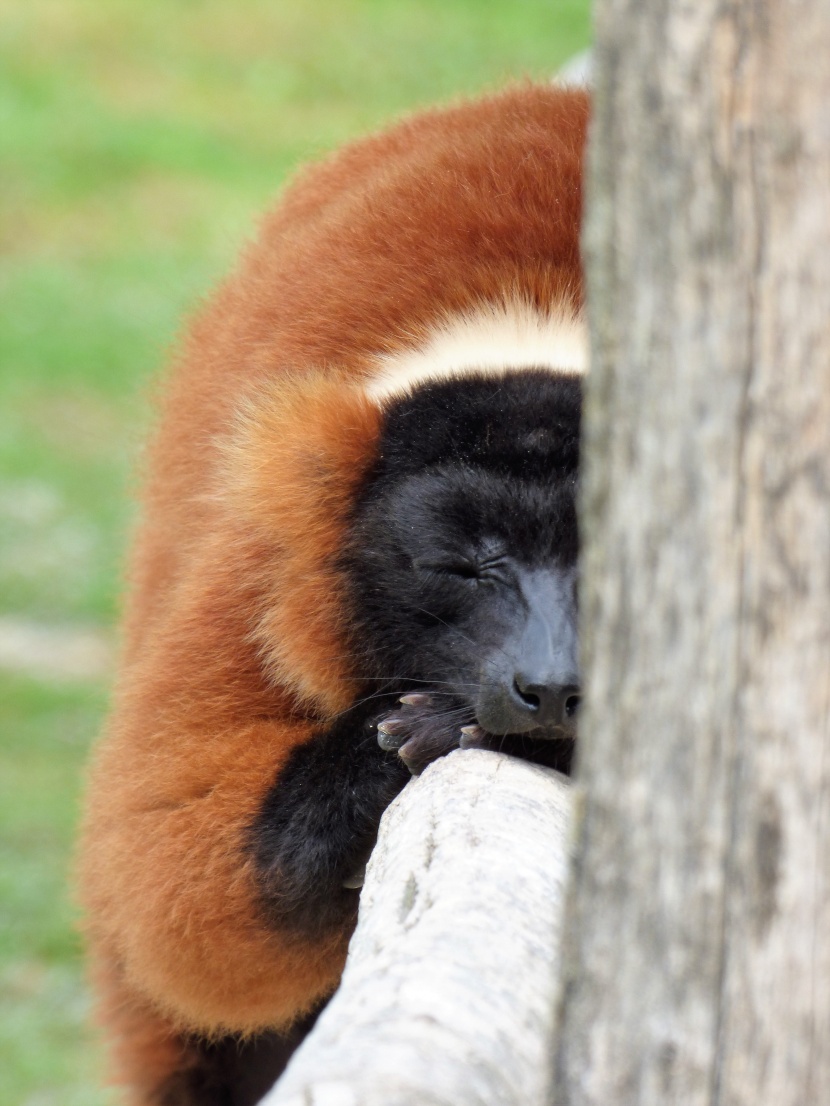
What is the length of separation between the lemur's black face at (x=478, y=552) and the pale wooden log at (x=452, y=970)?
1.38ft

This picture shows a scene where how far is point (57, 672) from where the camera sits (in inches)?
295

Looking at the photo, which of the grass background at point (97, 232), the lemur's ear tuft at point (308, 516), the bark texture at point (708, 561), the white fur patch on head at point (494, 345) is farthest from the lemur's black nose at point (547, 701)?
the grass background at point (97, 232)

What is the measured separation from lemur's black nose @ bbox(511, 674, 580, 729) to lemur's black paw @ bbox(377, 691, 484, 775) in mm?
138

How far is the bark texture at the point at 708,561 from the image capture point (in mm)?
1289

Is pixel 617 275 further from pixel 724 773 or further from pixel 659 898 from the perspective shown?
pixel 659 898

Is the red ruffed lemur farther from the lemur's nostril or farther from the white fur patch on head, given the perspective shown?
the lemur's nostril

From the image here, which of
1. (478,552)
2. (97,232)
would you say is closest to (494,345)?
(478,552)

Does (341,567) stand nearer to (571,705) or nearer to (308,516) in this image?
(308,516)

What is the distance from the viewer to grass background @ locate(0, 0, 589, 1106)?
621 centimetres

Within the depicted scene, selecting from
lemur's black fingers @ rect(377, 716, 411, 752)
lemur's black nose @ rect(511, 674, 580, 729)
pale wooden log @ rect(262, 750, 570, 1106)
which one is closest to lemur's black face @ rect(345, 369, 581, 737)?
lemur's black nose @ rect(511, 674, 580, 729)

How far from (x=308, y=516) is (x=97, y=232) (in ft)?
30.5

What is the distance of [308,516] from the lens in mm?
2914

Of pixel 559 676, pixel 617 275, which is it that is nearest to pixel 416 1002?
pixel 617 275

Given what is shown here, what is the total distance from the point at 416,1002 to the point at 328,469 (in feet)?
5.11
